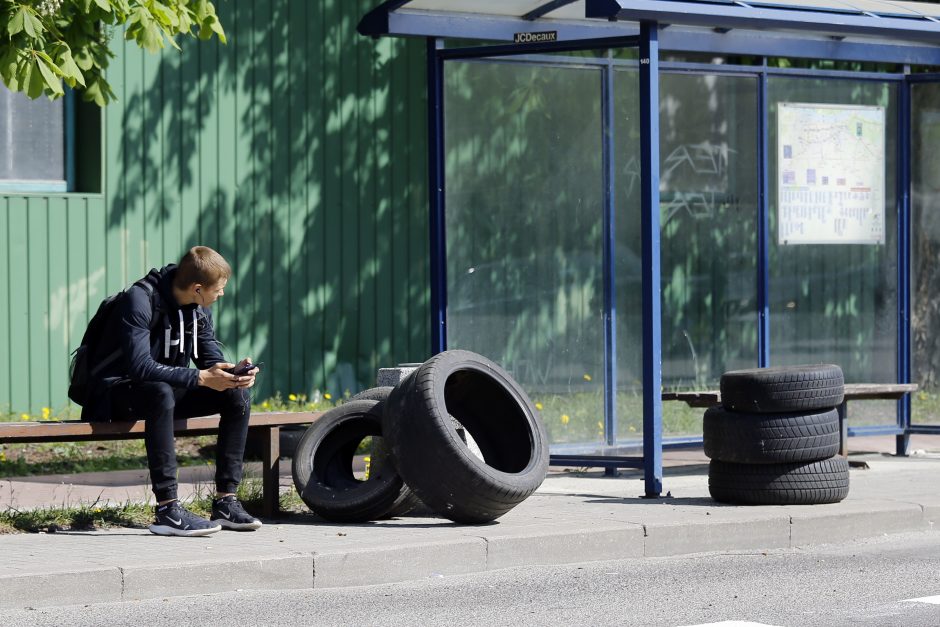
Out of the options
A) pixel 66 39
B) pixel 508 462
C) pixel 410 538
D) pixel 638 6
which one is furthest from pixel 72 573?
pixel 638 6

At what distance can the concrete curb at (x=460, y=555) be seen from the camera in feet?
22.8

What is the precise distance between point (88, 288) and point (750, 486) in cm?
608

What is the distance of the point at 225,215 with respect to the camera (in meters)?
13.8

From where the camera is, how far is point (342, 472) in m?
9.11

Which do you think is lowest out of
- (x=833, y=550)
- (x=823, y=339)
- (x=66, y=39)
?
(x=833, y=550)

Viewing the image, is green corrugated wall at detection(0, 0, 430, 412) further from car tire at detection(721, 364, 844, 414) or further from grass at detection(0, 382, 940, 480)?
car tire at detection(721, 364, 844, 414)

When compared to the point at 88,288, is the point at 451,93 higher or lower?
higher

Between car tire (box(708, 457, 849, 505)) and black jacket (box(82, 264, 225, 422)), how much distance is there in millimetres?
3142

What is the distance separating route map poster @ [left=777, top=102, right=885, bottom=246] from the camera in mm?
12320

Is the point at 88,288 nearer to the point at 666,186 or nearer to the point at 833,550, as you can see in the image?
the point at 666,186

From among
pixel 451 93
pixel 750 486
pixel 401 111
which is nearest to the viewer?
pixel 750 486

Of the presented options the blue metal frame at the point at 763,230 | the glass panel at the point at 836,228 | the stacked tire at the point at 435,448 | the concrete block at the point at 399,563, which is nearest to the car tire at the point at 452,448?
the stacked tire at the point at 435,448

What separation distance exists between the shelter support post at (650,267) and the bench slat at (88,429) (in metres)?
2.52

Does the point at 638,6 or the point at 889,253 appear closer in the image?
the point at 638,6
